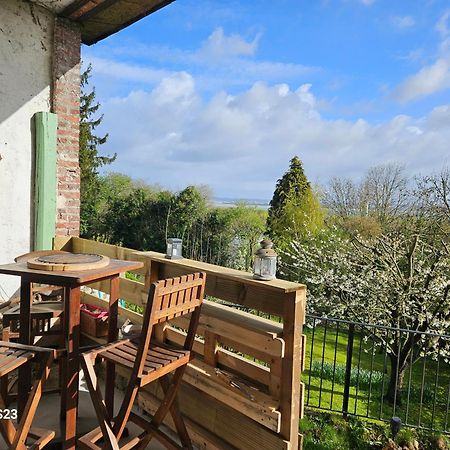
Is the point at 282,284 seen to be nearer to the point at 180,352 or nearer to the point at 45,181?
the point at 180,352

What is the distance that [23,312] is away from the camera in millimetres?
2133

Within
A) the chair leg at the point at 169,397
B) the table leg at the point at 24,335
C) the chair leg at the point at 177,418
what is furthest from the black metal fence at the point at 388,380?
the table leg at the point at 24,335

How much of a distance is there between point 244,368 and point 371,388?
206 inches

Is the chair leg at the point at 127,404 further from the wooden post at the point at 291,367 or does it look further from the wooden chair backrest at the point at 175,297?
the wooden post at the point at 291,367

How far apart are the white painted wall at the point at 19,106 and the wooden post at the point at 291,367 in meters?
2.71

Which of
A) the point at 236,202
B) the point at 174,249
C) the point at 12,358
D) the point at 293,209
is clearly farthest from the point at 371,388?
the point at 236,202

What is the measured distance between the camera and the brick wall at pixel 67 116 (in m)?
3.67

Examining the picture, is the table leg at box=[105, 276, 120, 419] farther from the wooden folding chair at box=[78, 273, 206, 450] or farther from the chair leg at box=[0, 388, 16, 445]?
the chair leg at box=[0, 388, 16, 445]

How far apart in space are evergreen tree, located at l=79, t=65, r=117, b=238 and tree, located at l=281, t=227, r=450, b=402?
23.7 ft

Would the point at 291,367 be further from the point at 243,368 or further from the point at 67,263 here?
the point at 67,263

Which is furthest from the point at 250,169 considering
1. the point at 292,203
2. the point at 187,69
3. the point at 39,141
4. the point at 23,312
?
the point at 23,312

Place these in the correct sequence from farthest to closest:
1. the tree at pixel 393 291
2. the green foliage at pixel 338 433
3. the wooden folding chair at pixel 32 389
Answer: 1. the tree at pixel 393 291
2. the green foliage at pixel 338 433
3. the wooden folding chair at pixel 32 389

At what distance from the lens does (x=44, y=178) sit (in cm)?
355

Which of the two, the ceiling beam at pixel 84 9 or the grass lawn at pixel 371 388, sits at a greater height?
the ceiling beam at pixel 84 9
